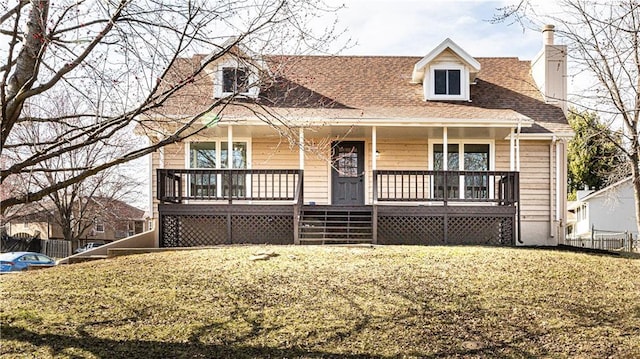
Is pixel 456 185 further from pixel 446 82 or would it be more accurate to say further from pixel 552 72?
pixel 552 72

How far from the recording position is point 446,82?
16.9m

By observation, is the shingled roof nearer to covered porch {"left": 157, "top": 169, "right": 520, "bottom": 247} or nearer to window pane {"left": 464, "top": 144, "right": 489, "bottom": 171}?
window pane {"left": 464, "top": 144, "right": 489, "bottom": 171}

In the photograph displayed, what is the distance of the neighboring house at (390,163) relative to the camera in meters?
14.2

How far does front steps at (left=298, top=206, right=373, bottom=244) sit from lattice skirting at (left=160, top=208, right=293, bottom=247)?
0.55 metres

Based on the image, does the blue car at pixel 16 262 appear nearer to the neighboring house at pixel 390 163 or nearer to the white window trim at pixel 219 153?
the white window trim at pixel 219 153

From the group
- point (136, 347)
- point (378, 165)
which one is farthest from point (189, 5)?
point (378, 165)

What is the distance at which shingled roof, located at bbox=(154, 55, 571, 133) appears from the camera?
50.0ft

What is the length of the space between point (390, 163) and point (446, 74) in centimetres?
319

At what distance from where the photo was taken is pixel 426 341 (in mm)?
6992

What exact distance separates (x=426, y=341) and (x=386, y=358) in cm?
68

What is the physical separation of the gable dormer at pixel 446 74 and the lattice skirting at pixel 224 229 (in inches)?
236

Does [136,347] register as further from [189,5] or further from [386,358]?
[189,5]

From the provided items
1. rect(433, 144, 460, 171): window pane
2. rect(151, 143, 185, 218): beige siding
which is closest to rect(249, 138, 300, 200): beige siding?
rect(151, 143, 185, 218): beige siding

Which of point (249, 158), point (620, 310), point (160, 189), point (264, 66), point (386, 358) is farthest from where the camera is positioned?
point (249, 158)
